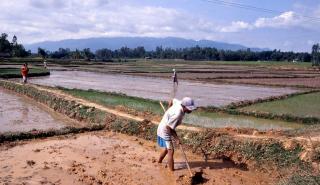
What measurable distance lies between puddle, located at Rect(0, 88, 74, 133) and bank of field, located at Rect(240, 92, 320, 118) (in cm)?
742

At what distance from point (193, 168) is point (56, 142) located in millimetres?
3950

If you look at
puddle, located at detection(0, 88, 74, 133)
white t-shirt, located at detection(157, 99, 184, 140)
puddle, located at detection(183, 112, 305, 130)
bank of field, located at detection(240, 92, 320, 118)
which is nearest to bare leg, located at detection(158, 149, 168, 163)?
white t-shirt, located at detection(157, 99, 184, 140)

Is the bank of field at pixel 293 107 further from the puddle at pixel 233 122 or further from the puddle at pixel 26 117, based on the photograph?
the puddle at pixel 26 117

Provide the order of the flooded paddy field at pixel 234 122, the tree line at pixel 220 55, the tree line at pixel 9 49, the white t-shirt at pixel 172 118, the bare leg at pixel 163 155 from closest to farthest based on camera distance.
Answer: the white t-shirt at pixel 172 118, the bare leg at pixel 163 155, the flooded paddy field at pixel 234 122, the tree line at pixel 9 49, the tree line at pixel 220 55

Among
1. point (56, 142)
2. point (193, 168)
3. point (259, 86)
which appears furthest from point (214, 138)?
point (259, 86)

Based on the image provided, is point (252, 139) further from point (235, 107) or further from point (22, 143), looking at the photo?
point (235, 107)

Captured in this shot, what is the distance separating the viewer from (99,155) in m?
9.28

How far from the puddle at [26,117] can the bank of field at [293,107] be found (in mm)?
7421

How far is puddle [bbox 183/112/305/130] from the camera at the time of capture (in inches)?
512

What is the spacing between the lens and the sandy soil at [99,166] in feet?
24.9

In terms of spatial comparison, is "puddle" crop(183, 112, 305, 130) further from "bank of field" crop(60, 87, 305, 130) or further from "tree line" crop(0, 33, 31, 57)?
"tree line" crop(0, 33, 31, 57)

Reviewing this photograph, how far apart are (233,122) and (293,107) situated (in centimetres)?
514

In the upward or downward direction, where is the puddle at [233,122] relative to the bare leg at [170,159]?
downward

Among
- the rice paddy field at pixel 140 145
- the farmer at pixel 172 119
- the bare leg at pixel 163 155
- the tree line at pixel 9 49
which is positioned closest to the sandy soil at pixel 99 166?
the rice paddy field at pixel 140 145
